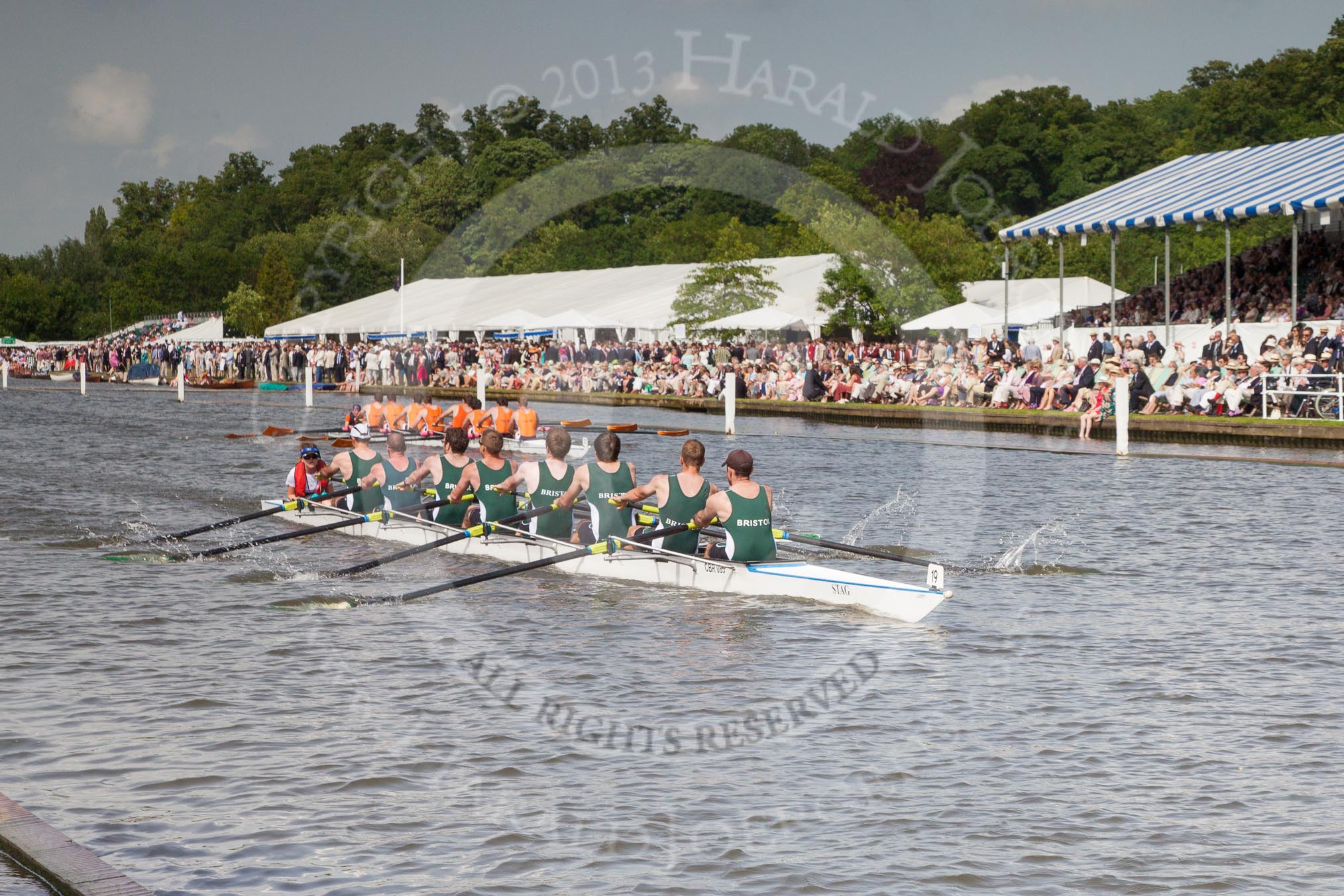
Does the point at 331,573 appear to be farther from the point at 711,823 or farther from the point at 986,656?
the point at 711,823

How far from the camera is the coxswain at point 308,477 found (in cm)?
1858

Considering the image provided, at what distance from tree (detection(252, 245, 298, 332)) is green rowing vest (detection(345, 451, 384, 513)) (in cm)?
8076

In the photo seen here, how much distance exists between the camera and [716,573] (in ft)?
45.7

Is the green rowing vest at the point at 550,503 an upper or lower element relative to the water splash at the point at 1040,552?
upper

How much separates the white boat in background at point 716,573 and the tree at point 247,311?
86956 mm

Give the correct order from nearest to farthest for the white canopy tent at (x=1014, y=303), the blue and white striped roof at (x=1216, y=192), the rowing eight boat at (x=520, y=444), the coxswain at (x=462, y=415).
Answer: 1. the coxswain at (x=462, y=415)
2. the rowing eight boat at (x=520, y=444)
3. the blue and white striped roof at (x=1216, y=192)
4. the white canopy tent at (x=1014, y=303)

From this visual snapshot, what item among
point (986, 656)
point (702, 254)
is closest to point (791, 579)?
point (986, 656)

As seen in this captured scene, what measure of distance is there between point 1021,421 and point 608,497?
19.0 metres

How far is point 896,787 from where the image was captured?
8297mm

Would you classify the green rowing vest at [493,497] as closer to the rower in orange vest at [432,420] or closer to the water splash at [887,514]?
the water splash at [887,514]

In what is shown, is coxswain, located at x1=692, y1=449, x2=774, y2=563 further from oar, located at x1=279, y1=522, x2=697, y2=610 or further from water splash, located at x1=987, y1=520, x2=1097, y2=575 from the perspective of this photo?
water splash, located at x1=987, y1=520, x2=1097, y2=575

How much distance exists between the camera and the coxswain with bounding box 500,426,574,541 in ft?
51.2

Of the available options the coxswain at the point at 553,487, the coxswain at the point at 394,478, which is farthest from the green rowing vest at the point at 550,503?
the coxswain at the point at 394,478

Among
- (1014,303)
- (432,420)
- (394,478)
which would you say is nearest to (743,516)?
(394,478)
